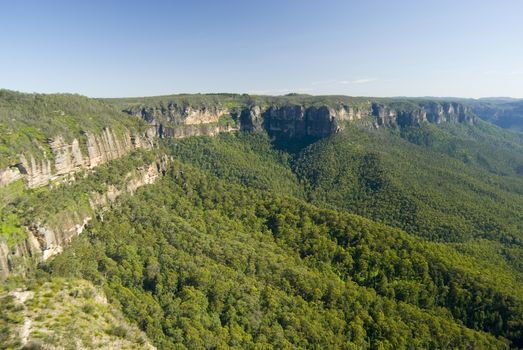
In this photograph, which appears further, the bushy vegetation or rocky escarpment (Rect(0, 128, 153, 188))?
the bushy vegetation

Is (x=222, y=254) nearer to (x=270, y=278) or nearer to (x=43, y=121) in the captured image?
(x=270, y=278)

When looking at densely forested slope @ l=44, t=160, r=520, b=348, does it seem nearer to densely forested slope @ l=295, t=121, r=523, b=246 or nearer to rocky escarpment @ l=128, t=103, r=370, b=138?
densely forested slope @ l=295, t=121, r=523, b=246

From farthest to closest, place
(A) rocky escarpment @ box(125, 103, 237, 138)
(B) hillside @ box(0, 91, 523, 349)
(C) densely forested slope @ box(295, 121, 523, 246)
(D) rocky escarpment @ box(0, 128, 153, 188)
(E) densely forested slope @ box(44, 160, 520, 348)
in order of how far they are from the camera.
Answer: (A) rocky escarpment @ box(125, 103, 237, 138)
(C) densely forested slope @ box(295, 121, 523, 246)
(D) rocky escarpment @ box(0, 128, 153, 188)
(E) densely forested slope @ box(44, 160, 520, 348)
(B) hillside @ box(0, 91, 523, 349)

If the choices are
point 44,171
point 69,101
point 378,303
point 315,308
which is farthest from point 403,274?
point 69,101

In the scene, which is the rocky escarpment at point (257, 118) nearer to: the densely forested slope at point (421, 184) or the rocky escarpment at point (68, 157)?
the densely forested slope at point (421, 184)

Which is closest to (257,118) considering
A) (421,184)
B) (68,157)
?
(421,184)

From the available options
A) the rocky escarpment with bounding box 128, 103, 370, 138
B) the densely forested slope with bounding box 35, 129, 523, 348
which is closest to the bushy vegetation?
the densely forested slope with bounding box 35, 129, 523, 348

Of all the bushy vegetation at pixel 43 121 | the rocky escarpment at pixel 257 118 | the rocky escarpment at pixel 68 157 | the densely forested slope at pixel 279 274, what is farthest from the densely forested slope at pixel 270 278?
the rocky escarpment at pixel 257 118
